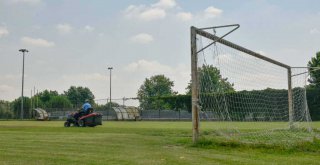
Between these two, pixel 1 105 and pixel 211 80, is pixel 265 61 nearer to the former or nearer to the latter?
pixel 211 80

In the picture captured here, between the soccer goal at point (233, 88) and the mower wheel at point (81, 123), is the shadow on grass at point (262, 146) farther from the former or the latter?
the mower wheel at point (81, 123)

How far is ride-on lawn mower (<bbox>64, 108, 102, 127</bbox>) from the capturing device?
2156 cm

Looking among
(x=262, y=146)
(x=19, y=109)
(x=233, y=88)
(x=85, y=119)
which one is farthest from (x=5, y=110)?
(x=262, y=146)

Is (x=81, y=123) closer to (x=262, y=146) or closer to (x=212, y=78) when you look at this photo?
(x=212, y=78)

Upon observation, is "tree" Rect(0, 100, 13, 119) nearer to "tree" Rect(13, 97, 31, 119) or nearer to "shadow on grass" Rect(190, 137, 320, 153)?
"tree" Rect(13, 97, 31, 119)

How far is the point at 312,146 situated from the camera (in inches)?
359

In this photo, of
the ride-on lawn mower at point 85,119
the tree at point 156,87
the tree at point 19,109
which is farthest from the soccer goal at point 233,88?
the tree at point 156,87

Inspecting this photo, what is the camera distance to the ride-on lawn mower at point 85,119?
21562mm

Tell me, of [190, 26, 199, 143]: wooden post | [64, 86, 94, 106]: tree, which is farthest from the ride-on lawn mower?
[64, 86, 94, 106]: tree

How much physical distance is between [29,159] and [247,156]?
391cm

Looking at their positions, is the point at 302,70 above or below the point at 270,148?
above

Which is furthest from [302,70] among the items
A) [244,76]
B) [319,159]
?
[319,159]

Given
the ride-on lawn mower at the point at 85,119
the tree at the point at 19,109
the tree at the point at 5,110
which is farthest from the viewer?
the tree at the point at 19,109

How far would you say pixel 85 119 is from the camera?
21562 millimetres
